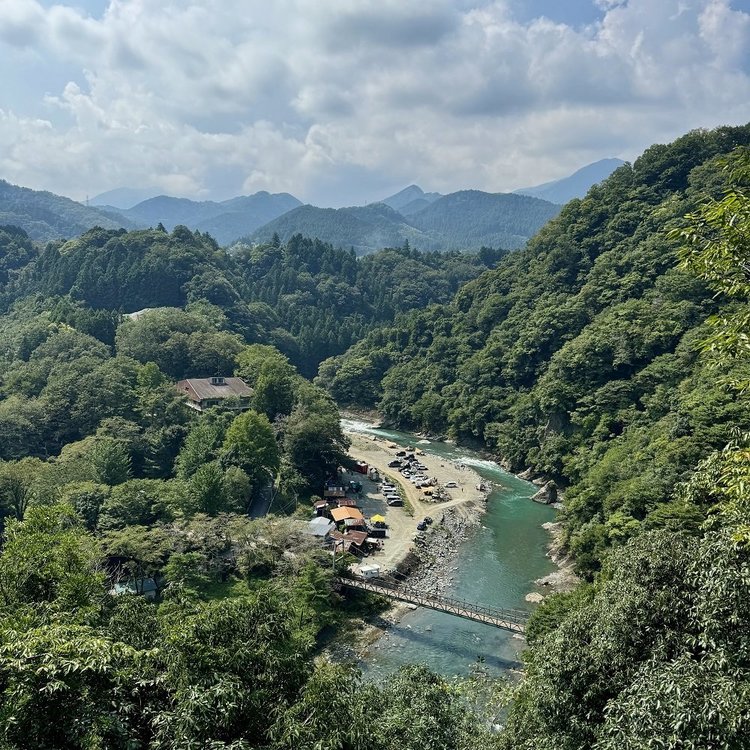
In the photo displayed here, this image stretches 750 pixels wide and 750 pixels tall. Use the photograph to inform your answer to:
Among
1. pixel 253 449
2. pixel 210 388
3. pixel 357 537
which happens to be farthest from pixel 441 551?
pixel 210 388

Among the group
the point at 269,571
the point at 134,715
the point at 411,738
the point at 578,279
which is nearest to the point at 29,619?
the point at 134,715

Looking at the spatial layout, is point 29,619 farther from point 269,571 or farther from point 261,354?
point 261,354

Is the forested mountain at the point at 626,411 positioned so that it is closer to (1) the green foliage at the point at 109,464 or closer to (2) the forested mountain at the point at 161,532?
(2) the forested mountain at the point at 161,532

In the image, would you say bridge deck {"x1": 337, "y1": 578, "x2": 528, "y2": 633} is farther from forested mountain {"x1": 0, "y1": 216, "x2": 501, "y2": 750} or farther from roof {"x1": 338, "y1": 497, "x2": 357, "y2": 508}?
roof {"x1": 338, "y1": 497, "x2": 357, "y2": 508}

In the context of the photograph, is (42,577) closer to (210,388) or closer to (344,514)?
(344,514)

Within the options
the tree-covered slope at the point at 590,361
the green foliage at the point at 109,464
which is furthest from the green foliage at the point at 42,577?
the green foliage at the point at 109,464
